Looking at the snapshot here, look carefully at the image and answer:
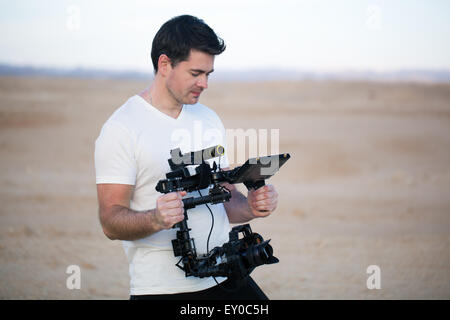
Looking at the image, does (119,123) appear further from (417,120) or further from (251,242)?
(417,120)

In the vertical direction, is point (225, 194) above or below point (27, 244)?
above

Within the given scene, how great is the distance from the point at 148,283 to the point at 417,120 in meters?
24.3

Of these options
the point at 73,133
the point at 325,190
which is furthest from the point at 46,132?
the point at 325,190

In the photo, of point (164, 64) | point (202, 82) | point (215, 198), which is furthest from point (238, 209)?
point (164, 64)

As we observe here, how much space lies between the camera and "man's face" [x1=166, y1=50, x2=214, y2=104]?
346 centimetres

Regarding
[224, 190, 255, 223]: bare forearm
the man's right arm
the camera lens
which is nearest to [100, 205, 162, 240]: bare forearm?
the man's right arm

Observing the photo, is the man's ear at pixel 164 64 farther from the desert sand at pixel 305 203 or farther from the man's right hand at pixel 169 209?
the desert sand at pixel 305 203

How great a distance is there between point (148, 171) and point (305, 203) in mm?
9301

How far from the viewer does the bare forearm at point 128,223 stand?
3.04 meters

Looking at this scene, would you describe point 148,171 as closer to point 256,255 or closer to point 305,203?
point 256,255

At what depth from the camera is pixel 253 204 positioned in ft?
11.7

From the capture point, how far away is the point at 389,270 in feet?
25.4

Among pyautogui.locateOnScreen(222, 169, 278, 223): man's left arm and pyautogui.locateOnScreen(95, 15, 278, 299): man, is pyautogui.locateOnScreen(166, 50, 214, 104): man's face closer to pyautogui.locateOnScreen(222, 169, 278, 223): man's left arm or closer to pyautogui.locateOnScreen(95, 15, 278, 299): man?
pyautogui.locateOnScreen(95, 15, 278, 299): man

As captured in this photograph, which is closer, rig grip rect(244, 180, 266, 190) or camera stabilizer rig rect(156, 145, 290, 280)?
camera stabilizer rig rect(156, 145, 290, 280)
